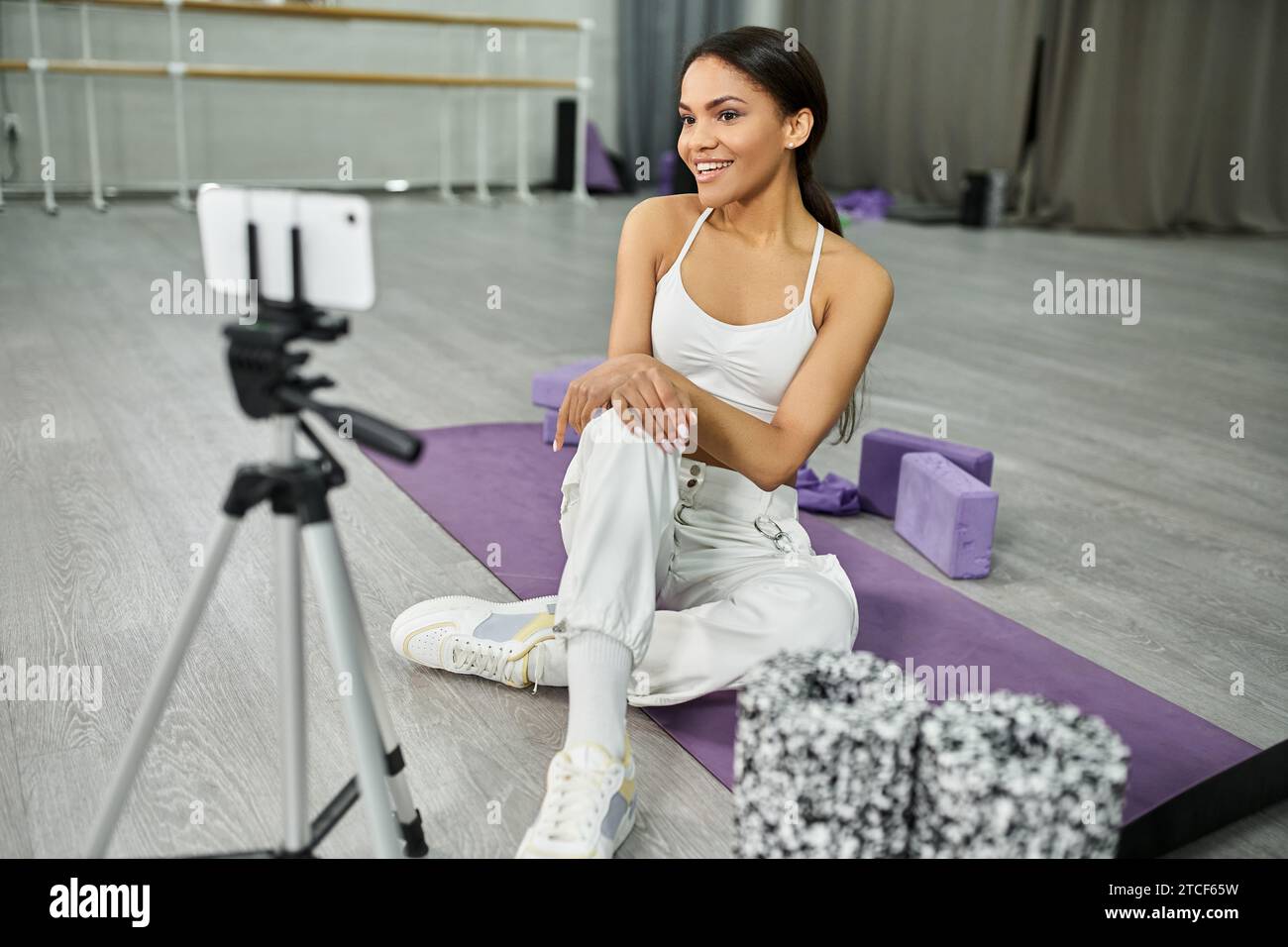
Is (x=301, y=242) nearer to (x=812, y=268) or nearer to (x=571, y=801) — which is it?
(x=571, y=801)

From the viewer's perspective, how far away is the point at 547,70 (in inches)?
291

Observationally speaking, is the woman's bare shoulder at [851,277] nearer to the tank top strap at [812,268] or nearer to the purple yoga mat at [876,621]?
the tank top strap at [812,268]

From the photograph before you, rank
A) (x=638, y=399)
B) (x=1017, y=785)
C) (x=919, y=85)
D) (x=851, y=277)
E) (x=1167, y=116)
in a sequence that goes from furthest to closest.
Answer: (x=919, y=85)
(x=1167, y=116)
(x=851, y=277)
(x=638, y=399)
(x=1017, y=785)

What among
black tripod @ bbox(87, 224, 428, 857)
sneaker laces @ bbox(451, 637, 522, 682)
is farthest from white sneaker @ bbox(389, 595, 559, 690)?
black tripod @ bbox(87, 224, 428, 857)

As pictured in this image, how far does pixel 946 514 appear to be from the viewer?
2.02 m

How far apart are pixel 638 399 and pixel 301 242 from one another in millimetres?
477

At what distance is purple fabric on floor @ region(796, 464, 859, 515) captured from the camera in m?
2.27

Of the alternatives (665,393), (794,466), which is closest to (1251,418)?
(794,466)

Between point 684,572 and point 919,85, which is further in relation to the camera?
point 919,85

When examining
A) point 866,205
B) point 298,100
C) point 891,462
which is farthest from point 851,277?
point 298,100

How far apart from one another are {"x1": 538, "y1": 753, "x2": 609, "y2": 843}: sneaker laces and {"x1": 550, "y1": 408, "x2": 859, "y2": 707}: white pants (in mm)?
129

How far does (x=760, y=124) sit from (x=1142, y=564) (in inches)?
42.4

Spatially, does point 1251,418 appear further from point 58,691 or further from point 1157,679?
point 58,691

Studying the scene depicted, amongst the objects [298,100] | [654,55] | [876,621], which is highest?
[654,55]
